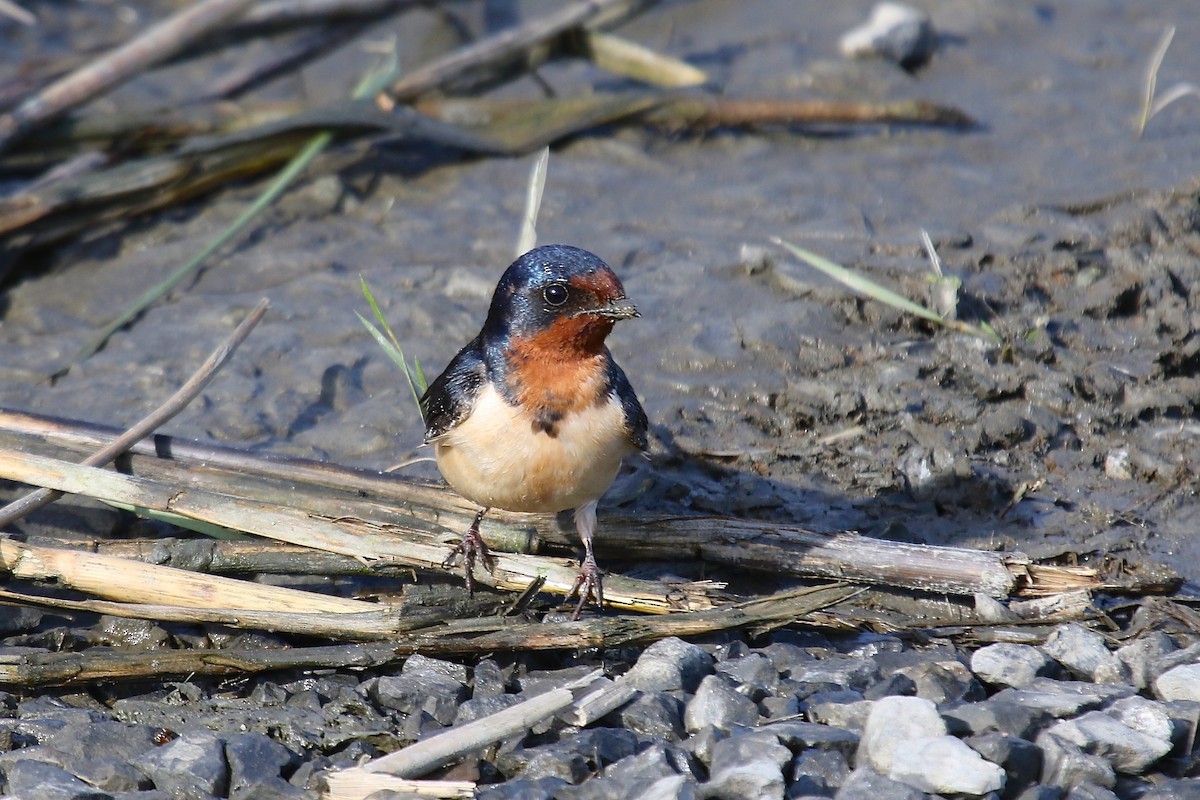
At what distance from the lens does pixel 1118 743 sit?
326 cm

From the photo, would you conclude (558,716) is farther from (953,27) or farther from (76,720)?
(953,27)

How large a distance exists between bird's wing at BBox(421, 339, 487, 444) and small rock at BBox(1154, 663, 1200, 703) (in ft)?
6.62

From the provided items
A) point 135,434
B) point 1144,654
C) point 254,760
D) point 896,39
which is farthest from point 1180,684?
point 896,39

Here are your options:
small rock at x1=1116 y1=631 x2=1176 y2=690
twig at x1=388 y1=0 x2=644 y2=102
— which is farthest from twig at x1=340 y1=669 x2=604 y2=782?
twig at x1=388 y1=0 x2=644 y2=102

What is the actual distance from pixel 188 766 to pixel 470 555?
973mm

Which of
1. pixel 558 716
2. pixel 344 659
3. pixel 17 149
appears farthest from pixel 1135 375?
pixel 17 149

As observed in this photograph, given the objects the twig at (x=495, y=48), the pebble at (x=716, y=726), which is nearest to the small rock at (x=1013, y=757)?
the pebble at (x=716, y=726)

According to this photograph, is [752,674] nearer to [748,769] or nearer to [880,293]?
[748,769]

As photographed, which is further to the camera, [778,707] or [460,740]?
[778,707]

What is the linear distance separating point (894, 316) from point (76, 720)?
333 cm

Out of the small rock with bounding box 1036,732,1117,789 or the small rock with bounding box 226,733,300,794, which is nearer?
the small rock with bounding box 1036,732,1117,789

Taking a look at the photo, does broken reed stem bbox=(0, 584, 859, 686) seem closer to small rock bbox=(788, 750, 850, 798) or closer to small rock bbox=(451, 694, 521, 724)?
small rock bbox=(451, 694, 521, 724)

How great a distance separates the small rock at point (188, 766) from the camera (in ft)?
10.8

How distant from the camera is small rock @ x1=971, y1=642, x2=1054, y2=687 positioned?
3633mm
